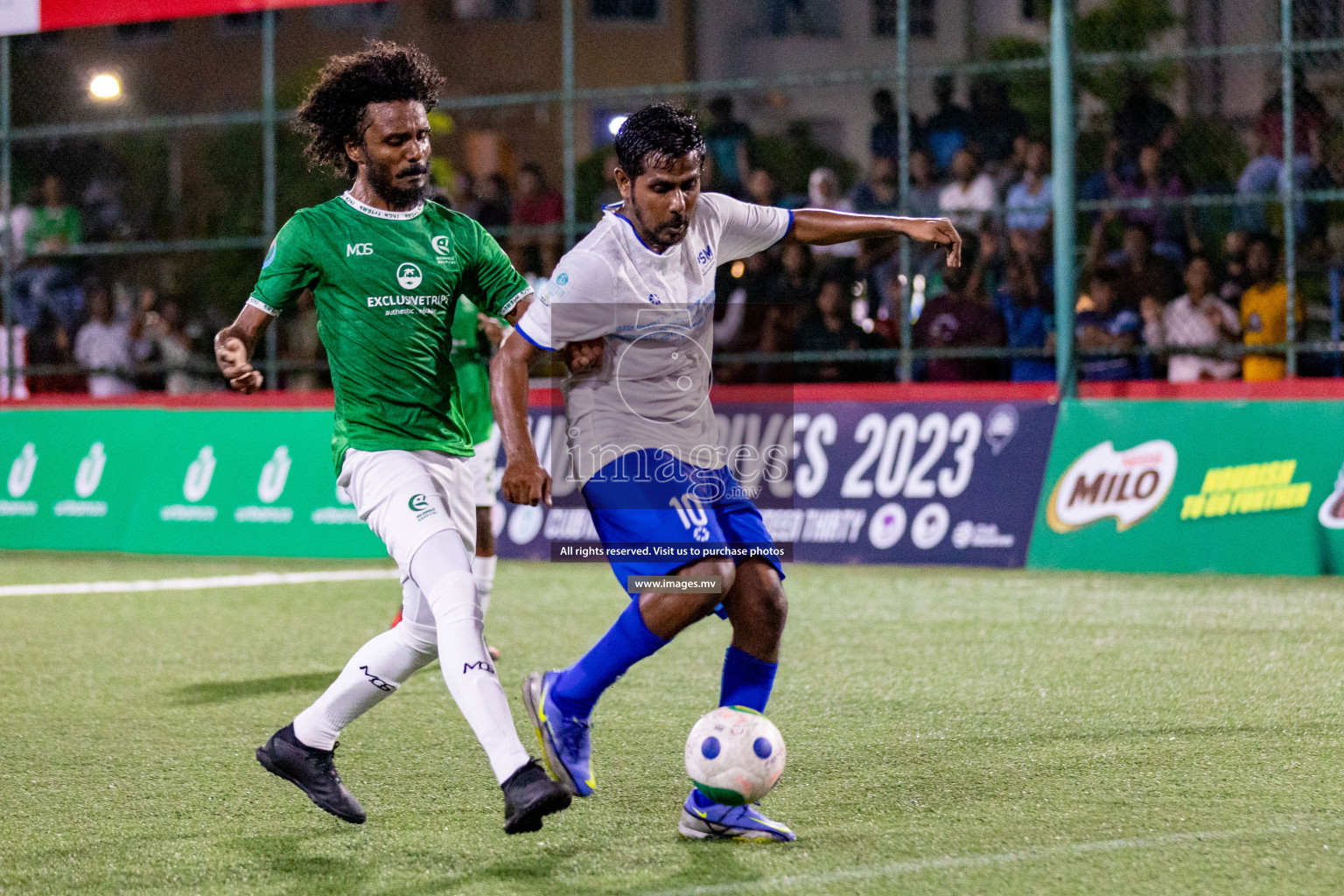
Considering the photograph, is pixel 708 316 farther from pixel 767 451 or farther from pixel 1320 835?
pixel 767 451

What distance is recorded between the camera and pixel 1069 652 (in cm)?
802

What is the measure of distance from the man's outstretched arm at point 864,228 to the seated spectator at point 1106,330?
7.07 meters

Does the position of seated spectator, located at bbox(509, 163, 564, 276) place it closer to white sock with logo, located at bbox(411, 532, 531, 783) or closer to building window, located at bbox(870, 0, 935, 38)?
white sock with logo, located at bbox(411, 532, 531, 783)

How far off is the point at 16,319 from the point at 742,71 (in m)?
19.3

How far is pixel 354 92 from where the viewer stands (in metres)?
5.06

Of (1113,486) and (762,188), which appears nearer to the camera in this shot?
(1113,486)

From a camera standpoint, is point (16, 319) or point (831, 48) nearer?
point (16, 319)

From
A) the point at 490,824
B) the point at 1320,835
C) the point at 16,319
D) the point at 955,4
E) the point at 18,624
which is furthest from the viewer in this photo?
the point at 955,4

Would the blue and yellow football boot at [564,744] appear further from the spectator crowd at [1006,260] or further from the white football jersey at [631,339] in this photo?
the spectator crowd at [1006,260]

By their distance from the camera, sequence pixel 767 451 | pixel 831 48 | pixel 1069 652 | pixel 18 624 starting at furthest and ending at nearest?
1. pixel 831 48
2. pixel 767 451
3. pixel 18 624
4. pixel 1069 652

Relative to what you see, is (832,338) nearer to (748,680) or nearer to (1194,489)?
(1194,489)

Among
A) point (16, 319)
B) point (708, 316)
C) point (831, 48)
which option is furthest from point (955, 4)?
point (708, 316)

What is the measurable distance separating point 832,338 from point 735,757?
326 inches

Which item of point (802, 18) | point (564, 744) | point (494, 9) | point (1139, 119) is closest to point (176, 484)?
point (1139, 119)
